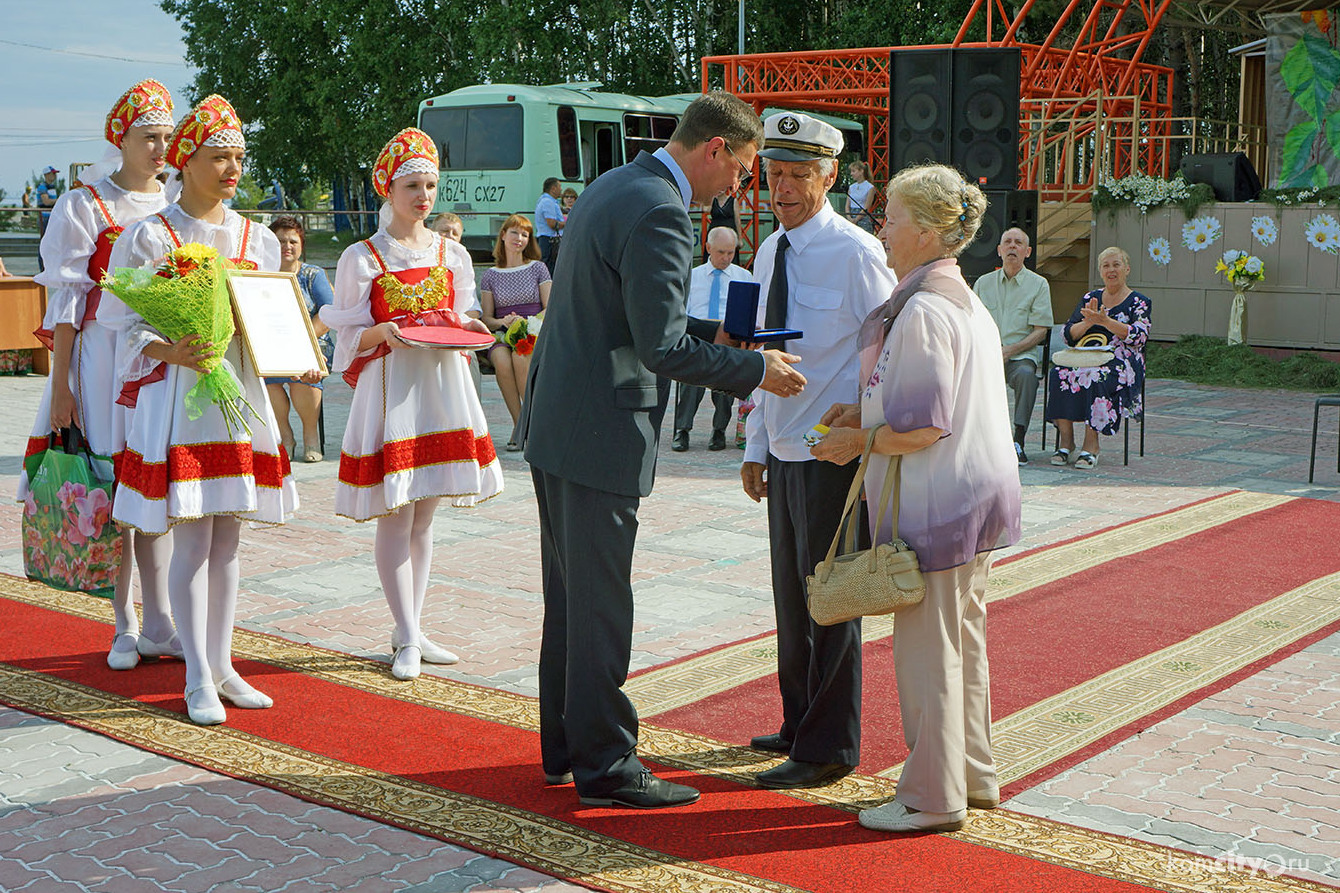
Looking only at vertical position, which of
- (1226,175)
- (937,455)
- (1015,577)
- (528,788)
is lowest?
(528,788)

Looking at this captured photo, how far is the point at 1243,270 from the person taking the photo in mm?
15719

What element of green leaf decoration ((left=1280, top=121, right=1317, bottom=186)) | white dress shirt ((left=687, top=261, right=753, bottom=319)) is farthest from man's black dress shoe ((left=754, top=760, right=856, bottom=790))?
green leaf decoration ((left=1280, top=121, right=1317, bottom=186))

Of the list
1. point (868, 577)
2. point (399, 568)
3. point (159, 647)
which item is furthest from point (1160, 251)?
point (868, 577)

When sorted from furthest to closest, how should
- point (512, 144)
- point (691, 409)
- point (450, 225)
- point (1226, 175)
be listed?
1. point (512, 144)
2. point (1226, 175)
3. point (691, 409)
4. point (450, 225)

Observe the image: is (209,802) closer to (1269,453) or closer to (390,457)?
(390,457)

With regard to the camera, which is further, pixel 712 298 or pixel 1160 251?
pixel 1160 251

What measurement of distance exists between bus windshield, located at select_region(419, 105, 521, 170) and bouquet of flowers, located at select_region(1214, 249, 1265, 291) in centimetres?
1337

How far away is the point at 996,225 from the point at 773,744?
329 inches

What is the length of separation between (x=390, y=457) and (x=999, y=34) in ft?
96.0

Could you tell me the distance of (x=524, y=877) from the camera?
3447 mm

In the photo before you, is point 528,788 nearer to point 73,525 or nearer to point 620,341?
point 620,341

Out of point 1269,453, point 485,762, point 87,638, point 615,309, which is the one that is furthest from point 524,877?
point 1269,453

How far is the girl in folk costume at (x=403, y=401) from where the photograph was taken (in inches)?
202

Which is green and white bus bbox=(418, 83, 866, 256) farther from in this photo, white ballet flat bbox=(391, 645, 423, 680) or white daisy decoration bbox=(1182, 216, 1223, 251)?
white ballet flat bbox=(391, 645, 423, 680)
